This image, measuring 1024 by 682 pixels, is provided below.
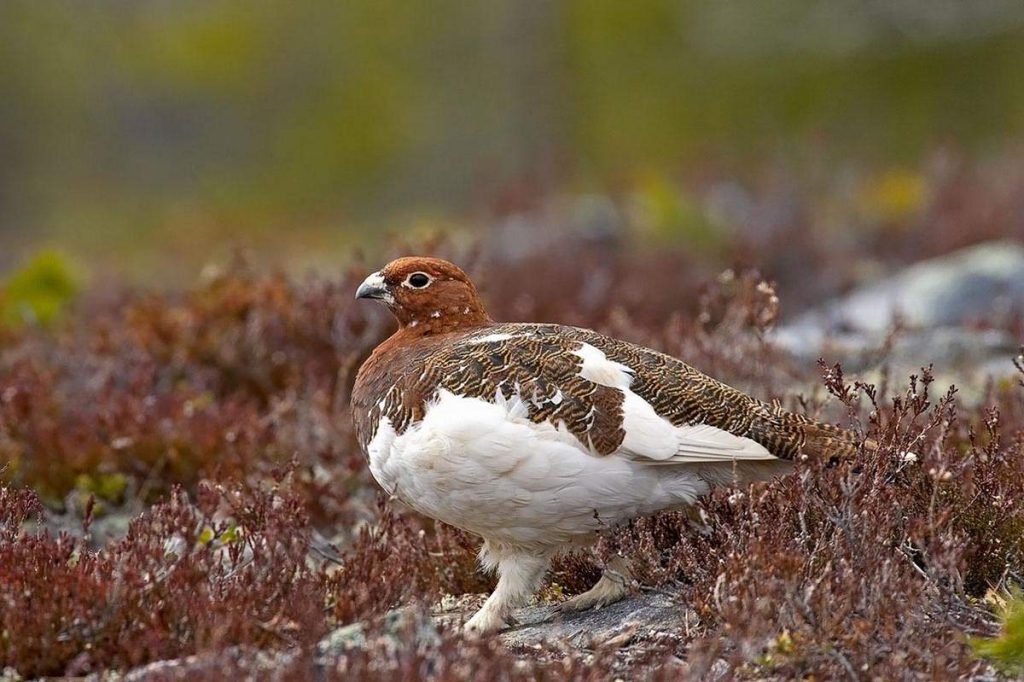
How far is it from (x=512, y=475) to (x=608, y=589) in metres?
0.58

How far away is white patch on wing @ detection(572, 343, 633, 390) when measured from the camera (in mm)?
3707

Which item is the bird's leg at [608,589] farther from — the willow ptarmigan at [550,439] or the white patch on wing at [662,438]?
the white patch on wing at [662,438]

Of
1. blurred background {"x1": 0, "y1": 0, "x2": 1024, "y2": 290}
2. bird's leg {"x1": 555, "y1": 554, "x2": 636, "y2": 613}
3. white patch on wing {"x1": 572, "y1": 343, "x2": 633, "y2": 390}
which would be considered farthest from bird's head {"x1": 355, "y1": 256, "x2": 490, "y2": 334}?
blurred background {"x1": 0, "y1": 0, "x2": 1024, "y2": 290}

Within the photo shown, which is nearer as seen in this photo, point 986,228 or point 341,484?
point 341,484

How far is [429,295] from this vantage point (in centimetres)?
431

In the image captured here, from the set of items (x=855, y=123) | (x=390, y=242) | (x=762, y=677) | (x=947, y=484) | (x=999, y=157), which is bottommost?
(x=762, y=677)

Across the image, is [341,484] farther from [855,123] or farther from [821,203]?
[855,123]

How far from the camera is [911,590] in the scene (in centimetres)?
320

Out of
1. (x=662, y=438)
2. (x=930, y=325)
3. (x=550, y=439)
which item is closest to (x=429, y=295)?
(x=550, y=439)

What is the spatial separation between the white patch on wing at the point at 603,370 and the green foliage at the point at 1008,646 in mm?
1117

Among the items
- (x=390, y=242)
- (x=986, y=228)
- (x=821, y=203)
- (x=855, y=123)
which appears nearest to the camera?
(x=390, y=242)

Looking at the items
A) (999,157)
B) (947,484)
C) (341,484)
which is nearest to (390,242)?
(341,484)

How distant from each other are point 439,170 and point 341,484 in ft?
63.8

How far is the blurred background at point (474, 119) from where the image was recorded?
12.3 metres
